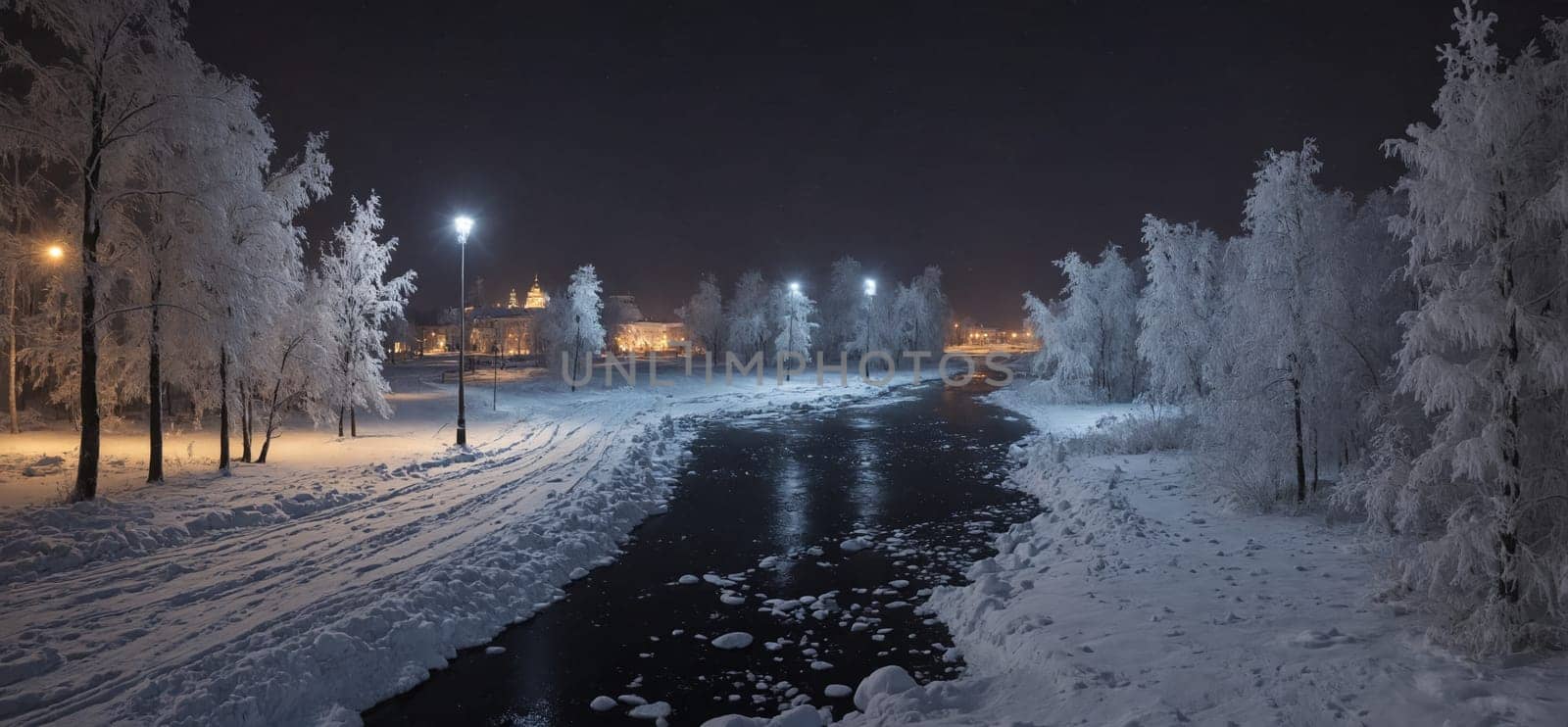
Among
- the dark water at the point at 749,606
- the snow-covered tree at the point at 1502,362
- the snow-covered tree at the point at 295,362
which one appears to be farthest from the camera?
the snow-covered tree at the point at 295,362

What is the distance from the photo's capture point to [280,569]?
11.0m

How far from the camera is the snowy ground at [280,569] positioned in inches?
295

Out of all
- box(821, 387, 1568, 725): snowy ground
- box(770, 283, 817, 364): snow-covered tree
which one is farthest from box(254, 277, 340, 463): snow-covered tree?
box(770, 283, 817, 364): snow-covered tree

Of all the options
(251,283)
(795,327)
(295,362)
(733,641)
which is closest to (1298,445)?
(733,641)

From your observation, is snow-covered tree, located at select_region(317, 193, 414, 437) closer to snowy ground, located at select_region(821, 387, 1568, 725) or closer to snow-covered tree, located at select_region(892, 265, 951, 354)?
snowy ground, located at select_region(821, 387, 1568, 725)

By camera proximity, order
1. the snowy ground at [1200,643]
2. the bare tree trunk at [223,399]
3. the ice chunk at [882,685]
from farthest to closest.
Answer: the bare tree trunk at [223,399] < the ice chunk at [882,685] < the snowy ground at [1200,643]

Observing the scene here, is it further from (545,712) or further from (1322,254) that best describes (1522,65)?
(545,712)

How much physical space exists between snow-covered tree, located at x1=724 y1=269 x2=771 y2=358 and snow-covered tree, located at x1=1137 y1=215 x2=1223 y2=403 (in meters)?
53.8

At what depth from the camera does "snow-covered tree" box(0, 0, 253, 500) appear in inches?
535

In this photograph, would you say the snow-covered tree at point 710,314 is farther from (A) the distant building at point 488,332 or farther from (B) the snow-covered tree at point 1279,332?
(B) the snow-covered tree at point 1279,332

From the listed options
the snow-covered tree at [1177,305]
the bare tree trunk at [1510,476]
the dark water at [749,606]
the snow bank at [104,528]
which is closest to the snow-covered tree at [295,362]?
the snow bank at [104,528]

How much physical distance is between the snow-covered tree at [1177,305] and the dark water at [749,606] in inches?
496

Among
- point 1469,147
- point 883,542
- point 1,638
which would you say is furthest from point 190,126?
point 1469,147

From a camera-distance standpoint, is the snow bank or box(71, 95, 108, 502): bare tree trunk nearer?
the snow bank
